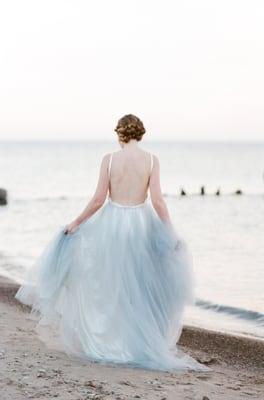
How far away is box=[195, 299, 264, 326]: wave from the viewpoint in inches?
453

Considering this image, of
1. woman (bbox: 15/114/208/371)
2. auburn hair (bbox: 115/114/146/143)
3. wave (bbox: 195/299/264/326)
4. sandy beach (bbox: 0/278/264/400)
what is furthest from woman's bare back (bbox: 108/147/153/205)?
wave (bbox: 195/299/264/326)

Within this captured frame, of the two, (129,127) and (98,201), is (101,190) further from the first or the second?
(129,127)

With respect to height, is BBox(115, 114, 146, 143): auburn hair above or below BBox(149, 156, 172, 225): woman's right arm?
above

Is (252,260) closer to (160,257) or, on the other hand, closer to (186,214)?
(160,257)

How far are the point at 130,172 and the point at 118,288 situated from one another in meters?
1.07

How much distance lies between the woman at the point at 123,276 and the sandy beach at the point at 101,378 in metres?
0.26

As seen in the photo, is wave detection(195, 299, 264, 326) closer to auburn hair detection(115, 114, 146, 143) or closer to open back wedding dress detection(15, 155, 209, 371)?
open back wedding dress detection(15, 155, 209, 371)

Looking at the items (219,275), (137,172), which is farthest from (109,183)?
(219,275)

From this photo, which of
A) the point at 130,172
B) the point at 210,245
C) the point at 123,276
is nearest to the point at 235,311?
the point at 123,276

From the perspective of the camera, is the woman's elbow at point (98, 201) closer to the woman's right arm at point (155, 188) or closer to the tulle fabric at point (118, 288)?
the tulle fabric at point (118, 288)

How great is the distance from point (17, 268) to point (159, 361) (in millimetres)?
9921

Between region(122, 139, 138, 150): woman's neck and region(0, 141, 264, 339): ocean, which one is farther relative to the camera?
region(0, 141, 264, 339): ocean

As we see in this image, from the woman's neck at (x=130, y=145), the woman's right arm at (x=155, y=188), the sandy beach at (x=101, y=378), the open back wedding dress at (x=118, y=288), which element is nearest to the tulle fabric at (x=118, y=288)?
the open back wedding dress at (x=118, y=288)

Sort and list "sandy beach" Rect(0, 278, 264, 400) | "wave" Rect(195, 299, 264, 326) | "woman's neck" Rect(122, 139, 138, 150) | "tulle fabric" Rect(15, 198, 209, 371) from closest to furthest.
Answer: "sandy beach" Rect(0, 278, 264, 400) → "tulle fabric" Rect(15, 198, 209, 371) → "woman's neck" Rect(122, 139, 138, 150) → "wave" Rect(195, 299, 264, 326)
